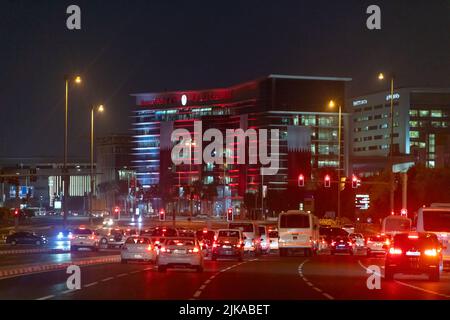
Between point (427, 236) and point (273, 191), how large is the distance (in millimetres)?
159075

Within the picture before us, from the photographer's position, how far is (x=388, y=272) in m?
33.4

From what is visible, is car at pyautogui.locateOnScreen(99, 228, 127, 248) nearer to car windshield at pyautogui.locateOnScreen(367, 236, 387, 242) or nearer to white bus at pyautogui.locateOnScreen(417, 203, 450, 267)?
car windshield at pyautogui.locateOnScreen(367, 236, 387, 242)

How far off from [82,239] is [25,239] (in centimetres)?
2034

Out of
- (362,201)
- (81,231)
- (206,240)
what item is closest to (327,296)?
(81,231)

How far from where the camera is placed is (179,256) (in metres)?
37.1

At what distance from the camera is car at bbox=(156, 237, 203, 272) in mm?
37156

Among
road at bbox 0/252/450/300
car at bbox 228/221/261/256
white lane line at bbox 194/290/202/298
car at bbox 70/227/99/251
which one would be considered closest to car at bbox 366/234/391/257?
car at bbox 228/221/261/256

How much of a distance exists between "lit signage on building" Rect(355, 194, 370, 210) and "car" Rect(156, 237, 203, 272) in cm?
9404

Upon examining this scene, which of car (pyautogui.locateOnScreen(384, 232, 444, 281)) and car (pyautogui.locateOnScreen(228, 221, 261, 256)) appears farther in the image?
car (pyautogui.locateOnScreen(228, 221, 261, 256))
